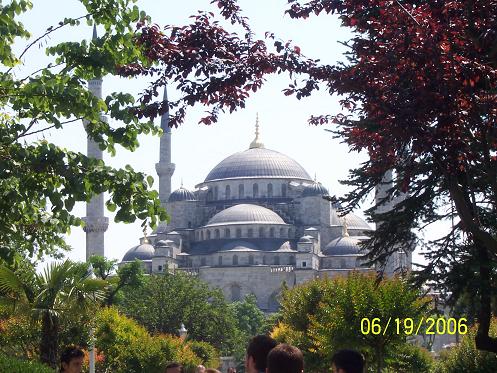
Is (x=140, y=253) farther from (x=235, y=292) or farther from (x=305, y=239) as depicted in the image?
(x=305, y=239)

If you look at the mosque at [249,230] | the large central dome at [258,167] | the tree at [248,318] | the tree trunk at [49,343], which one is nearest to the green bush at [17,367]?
the tree trunk at [49,343]

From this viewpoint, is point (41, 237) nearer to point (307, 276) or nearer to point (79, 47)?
point (79, 47)

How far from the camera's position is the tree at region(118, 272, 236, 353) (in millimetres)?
51094

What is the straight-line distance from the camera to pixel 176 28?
28.4 feet

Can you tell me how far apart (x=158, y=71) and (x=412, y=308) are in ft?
40.0

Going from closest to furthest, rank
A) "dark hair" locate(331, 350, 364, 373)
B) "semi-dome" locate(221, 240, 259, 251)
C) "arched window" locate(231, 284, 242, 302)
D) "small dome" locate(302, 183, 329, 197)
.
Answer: "dark hair" locate(331, 350, 364, 373)
"arched window" locate(231, 284, 242, 302)
"semi-dome" locate(221, 240, 259, 251)
"small dome" locate(302, 183, 329, 197)

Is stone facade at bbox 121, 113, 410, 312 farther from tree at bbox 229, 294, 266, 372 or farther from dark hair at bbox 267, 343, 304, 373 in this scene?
dark hair at bbox 267, 343, 304, 373

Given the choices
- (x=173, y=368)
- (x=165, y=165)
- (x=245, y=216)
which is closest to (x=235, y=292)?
(x=245, y=216)

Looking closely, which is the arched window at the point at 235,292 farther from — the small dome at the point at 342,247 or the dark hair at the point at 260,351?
the dark hair at the point at 260,351

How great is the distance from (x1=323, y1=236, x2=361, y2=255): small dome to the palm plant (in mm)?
73506

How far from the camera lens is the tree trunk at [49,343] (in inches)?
594

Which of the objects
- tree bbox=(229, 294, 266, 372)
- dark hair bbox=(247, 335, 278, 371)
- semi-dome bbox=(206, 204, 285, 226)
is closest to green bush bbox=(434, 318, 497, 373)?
dark hair bbox=(247, 335, 278, 371)

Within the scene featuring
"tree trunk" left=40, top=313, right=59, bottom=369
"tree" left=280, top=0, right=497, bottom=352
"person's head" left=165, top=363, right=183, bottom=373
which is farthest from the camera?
"tree trunk" left=40, top=313, right=59, bottom=369

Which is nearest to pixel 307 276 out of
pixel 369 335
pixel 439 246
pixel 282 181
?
pixel 282 181
